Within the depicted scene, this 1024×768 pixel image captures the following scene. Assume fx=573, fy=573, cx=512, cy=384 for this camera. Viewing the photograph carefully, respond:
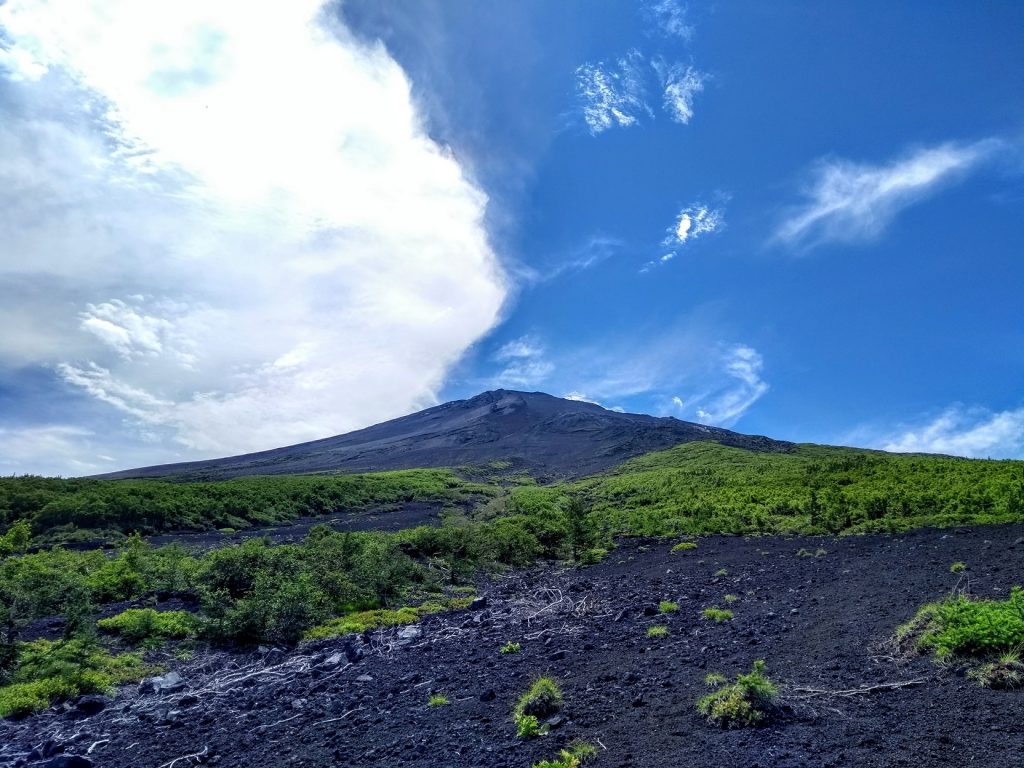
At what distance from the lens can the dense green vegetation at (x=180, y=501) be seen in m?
32.6

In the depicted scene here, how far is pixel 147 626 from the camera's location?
11672 mm

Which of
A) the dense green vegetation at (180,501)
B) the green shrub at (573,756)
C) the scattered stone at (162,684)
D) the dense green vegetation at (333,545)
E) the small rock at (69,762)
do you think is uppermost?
the dense green vegetation at (180,501)

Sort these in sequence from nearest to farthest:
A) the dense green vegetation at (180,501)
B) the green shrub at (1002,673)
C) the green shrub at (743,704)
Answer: the green shrub at (1002,673) → the green shrub at (743,704) → the dense green vegetation at (180,501)

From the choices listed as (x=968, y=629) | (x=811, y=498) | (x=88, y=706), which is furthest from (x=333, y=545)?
(x=811, y=498)

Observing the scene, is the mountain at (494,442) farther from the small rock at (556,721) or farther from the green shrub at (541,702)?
the small rock at (556,721)

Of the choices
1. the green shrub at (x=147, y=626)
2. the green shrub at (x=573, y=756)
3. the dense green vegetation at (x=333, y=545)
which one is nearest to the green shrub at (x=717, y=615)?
the dense green vegetation at (x=333, y=545)

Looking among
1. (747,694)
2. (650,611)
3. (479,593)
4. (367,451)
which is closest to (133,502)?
(479,593)

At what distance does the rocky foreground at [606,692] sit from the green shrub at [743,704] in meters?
0.13

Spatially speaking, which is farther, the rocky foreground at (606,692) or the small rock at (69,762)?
the small rock at (69,762)

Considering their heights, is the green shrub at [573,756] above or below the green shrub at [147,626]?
below

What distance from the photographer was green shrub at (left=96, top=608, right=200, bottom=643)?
37.4ft

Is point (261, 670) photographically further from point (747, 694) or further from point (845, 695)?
point (845, 695)

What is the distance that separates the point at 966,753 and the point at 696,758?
2.06 m

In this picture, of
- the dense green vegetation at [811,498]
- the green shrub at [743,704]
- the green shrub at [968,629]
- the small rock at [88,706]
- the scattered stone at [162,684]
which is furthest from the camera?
the dense green vegetation at [811,498]
